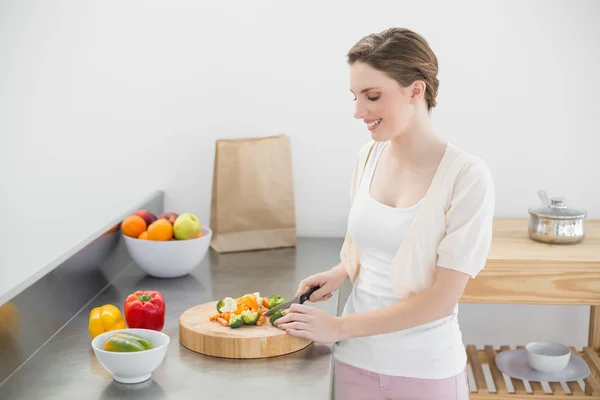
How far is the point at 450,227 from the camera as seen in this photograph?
1.44 meters

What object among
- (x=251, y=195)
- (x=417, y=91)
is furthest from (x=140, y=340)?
(x=251, y=195)

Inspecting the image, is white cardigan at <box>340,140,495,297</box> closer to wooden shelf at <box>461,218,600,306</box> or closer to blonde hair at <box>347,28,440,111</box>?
blonde hair at <box>347,28,440,111</box>

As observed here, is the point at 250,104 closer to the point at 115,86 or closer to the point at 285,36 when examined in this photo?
the point at 285,36

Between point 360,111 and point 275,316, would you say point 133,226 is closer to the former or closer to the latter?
point 275,316

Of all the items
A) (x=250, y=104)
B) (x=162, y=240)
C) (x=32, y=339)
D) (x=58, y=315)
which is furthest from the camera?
(x=250, y=104)

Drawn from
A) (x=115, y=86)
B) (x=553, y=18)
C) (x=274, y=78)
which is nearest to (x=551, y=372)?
(x=553, y=18)

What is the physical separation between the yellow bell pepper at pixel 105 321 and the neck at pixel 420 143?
67 cm

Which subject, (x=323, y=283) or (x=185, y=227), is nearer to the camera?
(x=323, y=283)

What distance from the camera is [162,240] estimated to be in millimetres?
2043

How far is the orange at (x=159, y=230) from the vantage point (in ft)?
6.67

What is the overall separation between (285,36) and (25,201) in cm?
100

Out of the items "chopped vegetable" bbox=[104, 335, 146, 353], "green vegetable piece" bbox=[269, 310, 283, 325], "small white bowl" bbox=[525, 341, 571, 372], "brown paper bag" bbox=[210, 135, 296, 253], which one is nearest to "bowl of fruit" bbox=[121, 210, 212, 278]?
"brown paper bag" bbox=[210, 135, 296, 253]

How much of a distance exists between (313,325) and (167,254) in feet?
2.06

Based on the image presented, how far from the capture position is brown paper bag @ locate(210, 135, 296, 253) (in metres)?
2.34
